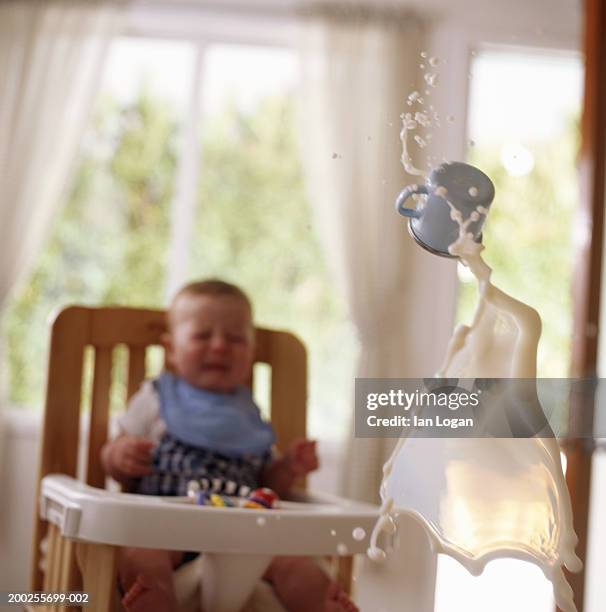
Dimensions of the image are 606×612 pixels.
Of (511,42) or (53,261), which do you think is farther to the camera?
(53,261)

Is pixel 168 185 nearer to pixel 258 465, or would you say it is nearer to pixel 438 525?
pixel 258 465

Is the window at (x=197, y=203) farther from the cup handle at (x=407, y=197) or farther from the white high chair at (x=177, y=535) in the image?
the cup handle at (x=407, y=197)

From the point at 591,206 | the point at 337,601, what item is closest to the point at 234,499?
the point at 337,601

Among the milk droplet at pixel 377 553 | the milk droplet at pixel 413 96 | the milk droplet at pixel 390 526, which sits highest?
the milk droplet at pixel 413 96

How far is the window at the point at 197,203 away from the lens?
1567 millimetres

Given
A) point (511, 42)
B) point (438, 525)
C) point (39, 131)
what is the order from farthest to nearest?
point (39, 131), point (511, 42), point (438, 525)

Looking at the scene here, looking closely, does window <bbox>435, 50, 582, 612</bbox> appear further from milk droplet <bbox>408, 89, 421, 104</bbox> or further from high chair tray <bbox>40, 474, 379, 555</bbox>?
Answer: high chair tray <bbox>40, 474, 379, 555</bbox>

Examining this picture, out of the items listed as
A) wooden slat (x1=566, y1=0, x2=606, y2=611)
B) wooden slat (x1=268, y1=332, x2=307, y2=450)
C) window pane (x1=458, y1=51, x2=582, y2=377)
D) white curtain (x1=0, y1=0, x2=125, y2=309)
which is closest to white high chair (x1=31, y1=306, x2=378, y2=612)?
wooden slat (x1=268, y1=332, x2=307, y2=450)

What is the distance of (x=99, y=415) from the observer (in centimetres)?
78

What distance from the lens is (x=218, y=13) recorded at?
152cm

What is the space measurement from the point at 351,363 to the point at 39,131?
65cm

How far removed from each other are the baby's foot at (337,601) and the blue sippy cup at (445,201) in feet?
0.79

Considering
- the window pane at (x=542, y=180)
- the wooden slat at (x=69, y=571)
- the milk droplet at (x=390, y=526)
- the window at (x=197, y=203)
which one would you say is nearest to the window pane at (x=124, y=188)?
the window at (x=197, y=203)

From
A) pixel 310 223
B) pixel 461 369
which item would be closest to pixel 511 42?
pixel 461 369
